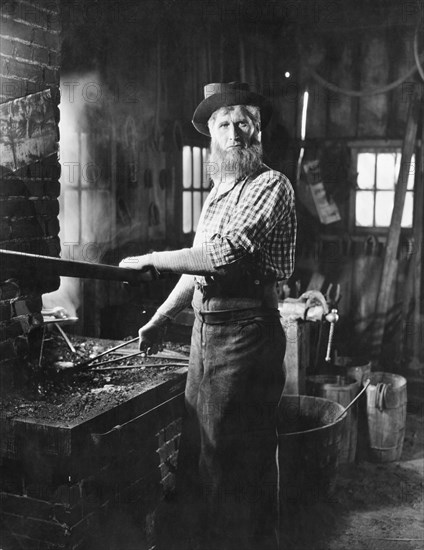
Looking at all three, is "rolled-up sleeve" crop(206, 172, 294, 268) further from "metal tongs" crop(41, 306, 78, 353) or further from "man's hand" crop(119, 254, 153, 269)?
"metal tongs" crop(41, 306, 78, 353)

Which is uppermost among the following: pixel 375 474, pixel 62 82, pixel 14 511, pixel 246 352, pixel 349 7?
pixel 349 7

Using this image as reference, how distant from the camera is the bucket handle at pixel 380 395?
18.0 feet

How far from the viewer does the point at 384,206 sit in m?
8.20

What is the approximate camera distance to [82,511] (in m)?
3.13

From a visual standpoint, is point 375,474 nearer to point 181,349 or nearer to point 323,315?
point 323,315

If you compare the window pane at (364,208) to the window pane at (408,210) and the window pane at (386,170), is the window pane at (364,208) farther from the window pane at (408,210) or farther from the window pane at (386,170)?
the window pane at (408,210)

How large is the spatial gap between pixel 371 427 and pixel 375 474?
42cm

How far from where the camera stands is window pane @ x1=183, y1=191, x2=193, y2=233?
26.1ft

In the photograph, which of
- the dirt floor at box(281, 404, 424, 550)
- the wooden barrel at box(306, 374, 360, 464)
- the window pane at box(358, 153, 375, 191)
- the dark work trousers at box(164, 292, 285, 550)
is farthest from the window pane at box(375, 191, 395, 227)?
the dark work trousers at box(164, 292, 285, 550)

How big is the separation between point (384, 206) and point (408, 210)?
32cm

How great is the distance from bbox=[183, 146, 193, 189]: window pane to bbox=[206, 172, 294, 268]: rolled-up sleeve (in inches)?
189

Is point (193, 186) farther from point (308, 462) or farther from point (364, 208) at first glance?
point (308, 462)

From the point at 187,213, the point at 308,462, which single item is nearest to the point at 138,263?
the point at 308,462

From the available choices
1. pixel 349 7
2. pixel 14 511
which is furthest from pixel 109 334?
pixel 349 7
